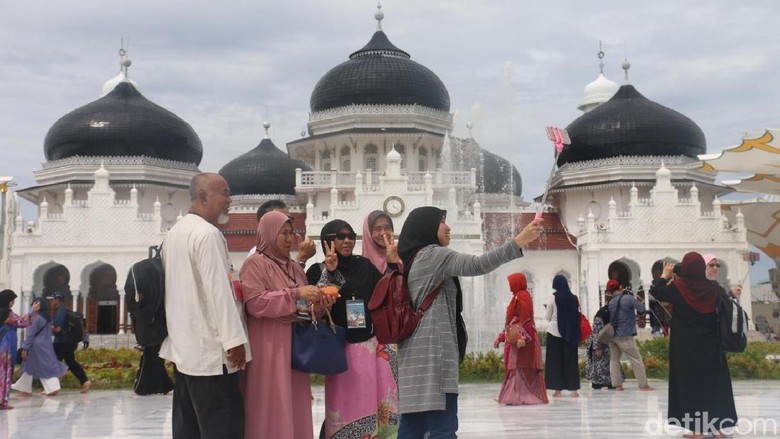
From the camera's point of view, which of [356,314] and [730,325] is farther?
[730,325]

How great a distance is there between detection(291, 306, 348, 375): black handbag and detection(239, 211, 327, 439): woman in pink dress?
5cm

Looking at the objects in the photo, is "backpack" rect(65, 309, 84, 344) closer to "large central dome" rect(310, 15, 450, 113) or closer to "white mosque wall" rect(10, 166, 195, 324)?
"white mosque wall" rect(10, 166, 195, 324)

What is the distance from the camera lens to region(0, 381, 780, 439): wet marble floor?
685 cm

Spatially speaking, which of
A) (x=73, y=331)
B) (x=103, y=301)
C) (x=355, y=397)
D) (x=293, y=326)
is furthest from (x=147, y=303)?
(x=103, y=301)

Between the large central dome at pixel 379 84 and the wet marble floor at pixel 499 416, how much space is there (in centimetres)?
2255

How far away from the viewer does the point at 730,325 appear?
600 cm

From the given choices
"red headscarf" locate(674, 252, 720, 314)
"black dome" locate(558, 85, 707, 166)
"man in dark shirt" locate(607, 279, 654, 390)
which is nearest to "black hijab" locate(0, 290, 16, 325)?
"man in dark shirt" locate(607, 279, 654, 390)

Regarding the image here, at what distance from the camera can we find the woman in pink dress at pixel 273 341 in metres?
4.24

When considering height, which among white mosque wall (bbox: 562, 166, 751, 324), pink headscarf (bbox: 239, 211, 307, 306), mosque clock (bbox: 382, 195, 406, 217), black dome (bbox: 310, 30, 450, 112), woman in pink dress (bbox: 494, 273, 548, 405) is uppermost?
black dome (bbox: 310, 30, 450, 112)

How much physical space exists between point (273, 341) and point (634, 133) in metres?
29.0

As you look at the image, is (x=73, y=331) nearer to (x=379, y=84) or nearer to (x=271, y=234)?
(x=271, y=234)

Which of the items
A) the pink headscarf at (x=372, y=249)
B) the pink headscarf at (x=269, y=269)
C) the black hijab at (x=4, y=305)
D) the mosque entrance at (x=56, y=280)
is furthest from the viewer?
the mosque entrance at (x=56, y=280)

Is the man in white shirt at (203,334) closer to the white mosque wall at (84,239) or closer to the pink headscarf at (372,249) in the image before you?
the pink headscarf at (372,249)

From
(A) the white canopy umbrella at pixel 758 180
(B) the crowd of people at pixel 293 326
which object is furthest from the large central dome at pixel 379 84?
(B) the crowd of people at pixel 293 326
